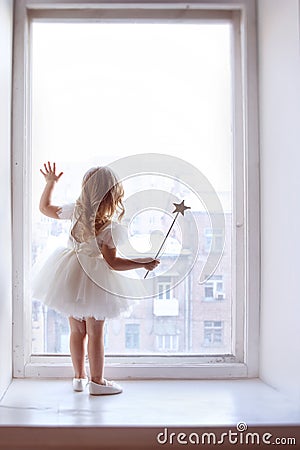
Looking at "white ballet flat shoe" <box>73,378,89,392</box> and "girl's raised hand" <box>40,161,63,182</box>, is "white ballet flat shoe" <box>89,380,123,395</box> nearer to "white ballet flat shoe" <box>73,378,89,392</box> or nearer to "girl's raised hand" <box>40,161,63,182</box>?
"white ballet flat shoe" <box>73,378,89,392</box>

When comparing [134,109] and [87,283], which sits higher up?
→ [134,109]

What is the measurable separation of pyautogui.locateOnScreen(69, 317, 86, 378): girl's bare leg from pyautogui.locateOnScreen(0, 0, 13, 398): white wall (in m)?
0.14

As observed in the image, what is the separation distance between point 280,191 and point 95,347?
0.50 meters

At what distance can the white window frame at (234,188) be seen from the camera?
1.45 metres

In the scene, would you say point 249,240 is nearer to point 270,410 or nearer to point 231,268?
point 231,268

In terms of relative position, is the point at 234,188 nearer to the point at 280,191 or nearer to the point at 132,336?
the point at 280,191

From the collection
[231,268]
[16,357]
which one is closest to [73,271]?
[16,357]

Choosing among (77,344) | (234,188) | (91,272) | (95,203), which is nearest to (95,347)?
(77,344)

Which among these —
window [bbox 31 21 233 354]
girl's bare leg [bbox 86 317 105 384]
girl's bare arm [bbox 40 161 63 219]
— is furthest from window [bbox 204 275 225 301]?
girl's bare arm [bbox 40 161 63 219]

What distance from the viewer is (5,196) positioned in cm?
138

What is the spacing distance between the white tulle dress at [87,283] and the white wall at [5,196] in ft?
0.25

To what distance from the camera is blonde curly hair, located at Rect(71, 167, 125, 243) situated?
1.33 metres

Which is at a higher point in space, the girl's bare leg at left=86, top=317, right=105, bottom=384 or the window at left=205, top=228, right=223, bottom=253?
the window at left=205, top=228, right=223, bottom=253

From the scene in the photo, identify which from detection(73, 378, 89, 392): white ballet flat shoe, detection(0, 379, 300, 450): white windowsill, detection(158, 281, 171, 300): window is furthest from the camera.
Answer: detection(158, 281, 171, 300): window
